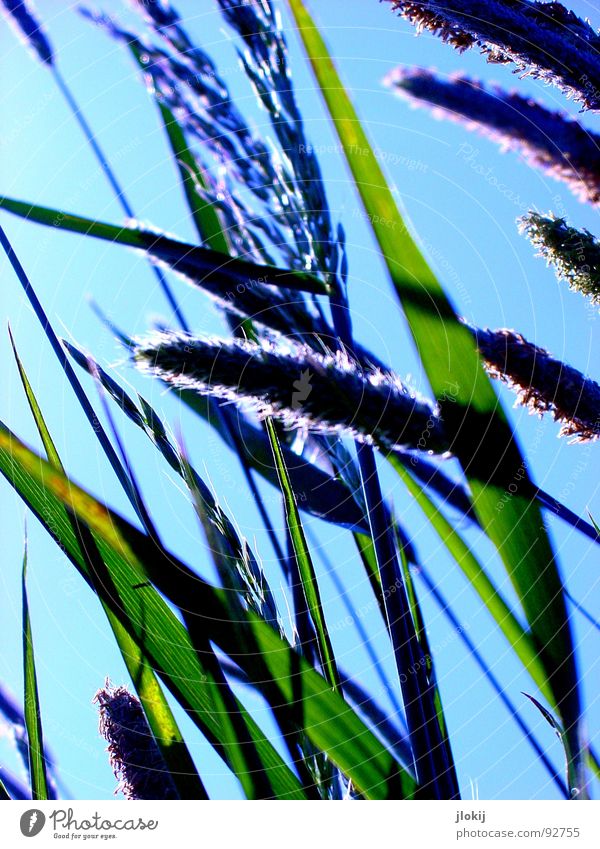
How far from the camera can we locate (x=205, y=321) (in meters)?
0.42

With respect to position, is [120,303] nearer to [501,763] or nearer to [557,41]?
[557,41]

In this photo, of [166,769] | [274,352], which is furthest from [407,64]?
[166,769]

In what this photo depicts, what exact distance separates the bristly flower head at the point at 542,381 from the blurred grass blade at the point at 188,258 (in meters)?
0.10

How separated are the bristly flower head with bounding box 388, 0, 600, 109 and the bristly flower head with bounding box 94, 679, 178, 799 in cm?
37

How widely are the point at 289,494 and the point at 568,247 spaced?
0.19 m

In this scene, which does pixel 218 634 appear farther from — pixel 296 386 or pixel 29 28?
pixel 29 28

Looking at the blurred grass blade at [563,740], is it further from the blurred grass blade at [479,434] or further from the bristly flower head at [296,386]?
the bristly flower head at [296,386]

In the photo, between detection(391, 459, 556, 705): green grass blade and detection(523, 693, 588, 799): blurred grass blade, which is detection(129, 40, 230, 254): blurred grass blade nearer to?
detection(391, 459, 556, 705): green grass blade

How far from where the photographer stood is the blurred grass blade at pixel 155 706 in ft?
0.94

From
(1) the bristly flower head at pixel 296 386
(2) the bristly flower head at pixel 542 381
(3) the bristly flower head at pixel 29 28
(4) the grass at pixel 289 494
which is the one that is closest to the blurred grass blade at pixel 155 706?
(4) the grass at pixel 289 494

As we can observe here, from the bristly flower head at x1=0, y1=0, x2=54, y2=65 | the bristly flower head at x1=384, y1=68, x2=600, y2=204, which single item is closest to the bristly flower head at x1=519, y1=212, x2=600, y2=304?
the bristly flower head at x1=384, y1=68, x2=600, y2=204

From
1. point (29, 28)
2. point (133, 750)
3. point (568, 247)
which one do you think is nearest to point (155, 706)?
point (133, 750)

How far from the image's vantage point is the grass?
277 millimetres
